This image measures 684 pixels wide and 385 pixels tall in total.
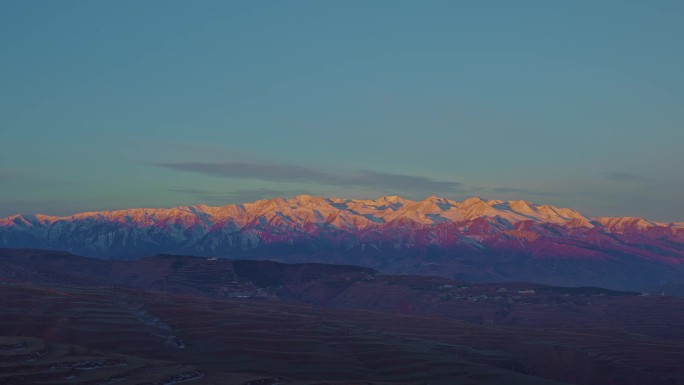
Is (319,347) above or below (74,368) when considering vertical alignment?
below

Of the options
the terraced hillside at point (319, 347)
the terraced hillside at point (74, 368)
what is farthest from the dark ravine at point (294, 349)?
the terraced hillside at point (74, 368)

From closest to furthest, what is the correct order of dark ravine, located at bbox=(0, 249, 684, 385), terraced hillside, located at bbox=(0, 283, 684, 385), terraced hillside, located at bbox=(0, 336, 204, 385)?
terraced hillside, located at bbox=(0, 336, 204, 385) < dark ravine, located at bbox=(0, 249, 684, 385) < terraced hillside, located at bbox=(0, 283, 684, 385)

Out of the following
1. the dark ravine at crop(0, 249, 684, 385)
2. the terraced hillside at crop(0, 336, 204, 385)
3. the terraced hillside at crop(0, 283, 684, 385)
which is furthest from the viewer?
the terraced hillside at crop(0, 283, 684, 385)

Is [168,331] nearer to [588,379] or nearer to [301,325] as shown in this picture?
[301,325]

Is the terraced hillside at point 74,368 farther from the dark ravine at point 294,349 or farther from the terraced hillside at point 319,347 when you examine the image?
the terraced hillside at point 319,347

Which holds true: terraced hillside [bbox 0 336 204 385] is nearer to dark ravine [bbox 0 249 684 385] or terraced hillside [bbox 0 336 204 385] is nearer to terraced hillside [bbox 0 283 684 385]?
dark ravine [bbox 0 249 684 385]

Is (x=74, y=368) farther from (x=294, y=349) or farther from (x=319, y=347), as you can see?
(x=319, y=347)

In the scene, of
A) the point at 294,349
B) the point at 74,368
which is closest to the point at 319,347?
the point at 294,349

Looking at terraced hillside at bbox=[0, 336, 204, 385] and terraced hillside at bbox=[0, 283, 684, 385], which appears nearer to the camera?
terraced hillside at bbox=[0, 336, 204, 385]

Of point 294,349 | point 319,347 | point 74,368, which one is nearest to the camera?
point 74,368

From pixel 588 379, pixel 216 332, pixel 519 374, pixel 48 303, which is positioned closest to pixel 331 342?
pixel 216 332

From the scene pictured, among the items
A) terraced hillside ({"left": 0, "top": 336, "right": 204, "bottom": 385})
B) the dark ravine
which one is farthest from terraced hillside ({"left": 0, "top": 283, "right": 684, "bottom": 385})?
terraced hillside ({"left": 0, "top": 336, "right": 204, "bottom": 385})
